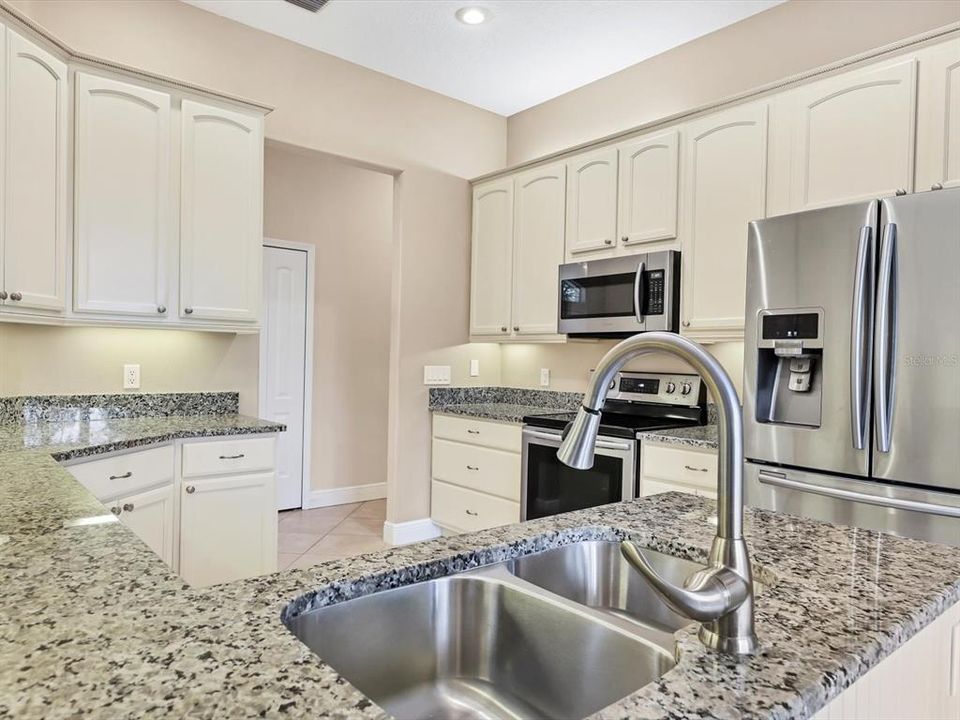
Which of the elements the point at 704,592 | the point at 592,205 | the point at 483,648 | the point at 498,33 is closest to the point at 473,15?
the point at 498,33

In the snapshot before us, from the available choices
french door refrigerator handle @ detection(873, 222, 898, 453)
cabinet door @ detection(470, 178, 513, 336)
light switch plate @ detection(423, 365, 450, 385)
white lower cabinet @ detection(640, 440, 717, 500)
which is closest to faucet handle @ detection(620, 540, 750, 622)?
french door refrigerator handle @ detection(873, 222, 898, 453)

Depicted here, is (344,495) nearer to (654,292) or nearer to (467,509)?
(467,509)

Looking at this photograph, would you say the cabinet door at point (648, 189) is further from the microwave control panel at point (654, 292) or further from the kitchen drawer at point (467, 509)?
the kitchen drawer at point (467, 509)

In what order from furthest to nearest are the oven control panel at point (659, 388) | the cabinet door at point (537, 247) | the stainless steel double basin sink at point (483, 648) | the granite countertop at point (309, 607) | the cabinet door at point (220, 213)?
the cabinet door at point (537, 247) → the oven control panel at point (659, 388) → the cabinet door at point (220, 213) → the stainless steel double basin sink at point (483, 648) → the granite countertop at point (309, 607)

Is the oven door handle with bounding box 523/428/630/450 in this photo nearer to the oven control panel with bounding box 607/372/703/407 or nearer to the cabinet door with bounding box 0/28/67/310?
the oven control panel with bounding box 607/372/703/407

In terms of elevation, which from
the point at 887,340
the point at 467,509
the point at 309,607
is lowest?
the point at 467,509

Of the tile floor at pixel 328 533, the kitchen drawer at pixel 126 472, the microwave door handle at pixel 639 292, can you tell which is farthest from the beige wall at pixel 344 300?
the microwave door handle at pixel 639 292

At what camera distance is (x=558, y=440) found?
10.3ft

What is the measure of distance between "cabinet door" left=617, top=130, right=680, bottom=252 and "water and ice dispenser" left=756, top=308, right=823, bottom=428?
91cm

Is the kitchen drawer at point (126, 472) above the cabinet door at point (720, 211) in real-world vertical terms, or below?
below

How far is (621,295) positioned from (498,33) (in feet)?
5.14

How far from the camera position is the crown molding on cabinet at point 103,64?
2.17 metres

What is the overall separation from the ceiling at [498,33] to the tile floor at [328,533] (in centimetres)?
296

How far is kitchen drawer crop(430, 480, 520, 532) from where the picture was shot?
11.8 ft
